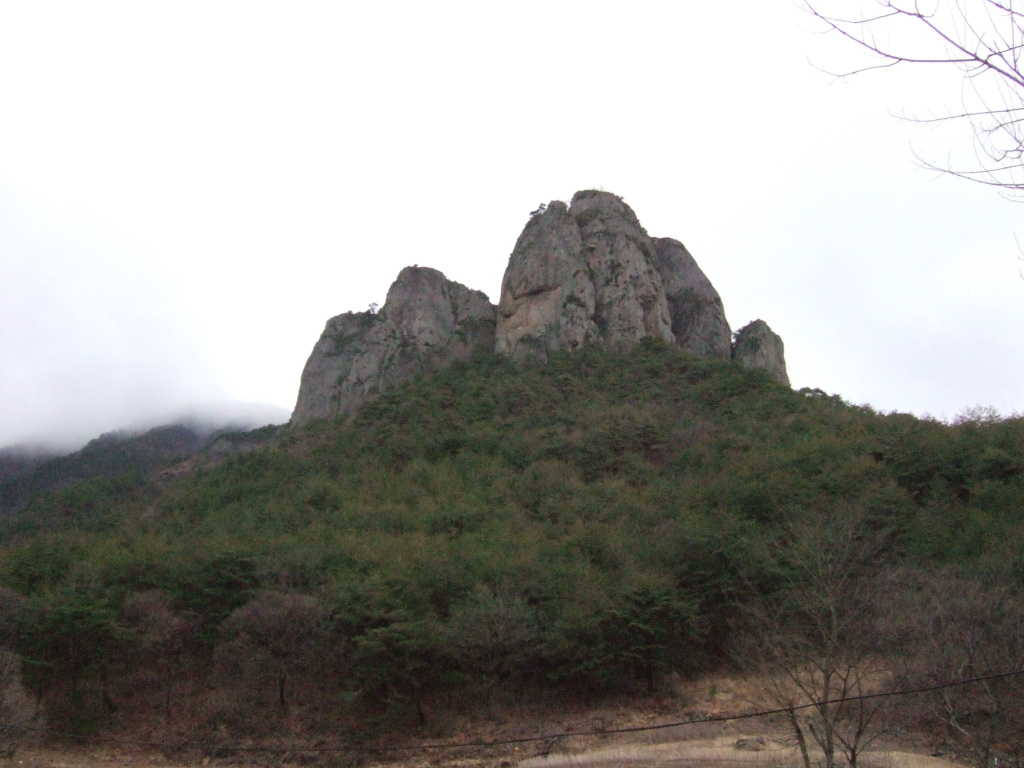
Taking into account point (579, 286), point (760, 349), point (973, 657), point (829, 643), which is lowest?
point (973, 657)

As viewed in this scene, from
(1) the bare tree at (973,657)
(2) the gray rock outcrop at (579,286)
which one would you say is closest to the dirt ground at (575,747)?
(1) the bare tree at (973,657)

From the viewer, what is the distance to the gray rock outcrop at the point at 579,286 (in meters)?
58.6

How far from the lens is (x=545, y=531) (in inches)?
1350

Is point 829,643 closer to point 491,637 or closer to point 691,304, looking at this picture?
point 491,637

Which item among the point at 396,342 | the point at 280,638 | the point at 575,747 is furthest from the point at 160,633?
the point at 396,342

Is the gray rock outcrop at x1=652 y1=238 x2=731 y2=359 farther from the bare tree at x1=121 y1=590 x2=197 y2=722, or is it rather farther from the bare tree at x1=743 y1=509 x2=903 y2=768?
the bare tree at x1=121 y1=590 x2=197 y2=722

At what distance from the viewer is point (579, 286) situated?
59938 millimetres

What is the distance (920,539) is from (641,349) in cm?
3123

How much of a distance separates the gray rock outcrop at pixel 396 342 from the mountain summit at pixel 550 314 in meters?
0.08

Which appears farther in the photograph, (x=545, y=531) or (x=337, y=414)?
(x=337, y=414)

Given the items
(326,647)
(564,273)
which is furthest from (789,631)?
(564,273)

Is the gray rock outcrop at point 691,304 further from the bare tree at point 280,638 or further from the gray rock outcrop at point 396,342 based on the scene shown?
the bare tree at point 280,638

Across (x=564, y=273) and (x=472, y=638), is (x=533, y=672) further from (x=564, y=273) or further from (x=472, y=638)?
(x=564, y=273)

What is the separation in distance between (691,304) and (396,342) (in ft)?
75.5
